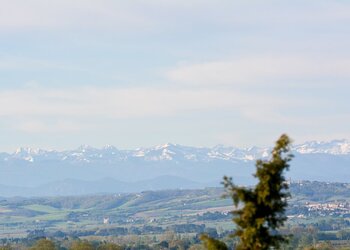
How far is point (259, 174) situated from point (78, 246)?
307ft

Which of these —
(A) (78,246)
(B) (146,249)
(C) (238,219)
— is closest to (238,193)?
(C) (238,219)

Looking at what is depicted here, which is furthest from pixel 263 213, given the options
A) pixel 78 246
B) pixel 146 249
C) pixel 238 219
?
pixel 146 249

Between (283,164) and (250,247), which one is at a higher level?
(283,164)

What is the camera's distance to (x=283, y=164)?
28.0 meters

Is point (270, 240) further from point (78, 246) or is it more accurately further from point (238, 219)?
point (78, 246)

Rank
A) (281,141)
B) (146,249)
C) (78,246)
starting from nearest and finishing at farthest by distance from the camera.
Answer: (281,141) → (78,246) → (146,249)

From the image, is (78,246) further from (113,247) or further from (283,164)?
(283,164)

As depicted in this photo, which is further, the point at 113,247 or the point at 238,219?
the point at 113,247

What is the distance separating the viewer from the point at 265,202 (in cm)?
2805

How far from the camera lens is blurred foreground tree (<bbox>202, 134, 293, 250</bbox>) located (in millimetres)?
27859

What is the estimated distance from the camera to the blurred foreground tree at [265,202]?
27.9 m

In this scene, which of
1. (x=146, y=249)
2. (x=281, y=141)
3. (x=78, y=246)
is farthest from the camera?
(x=146, y=249)

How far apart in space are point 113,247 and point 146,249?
167 ft

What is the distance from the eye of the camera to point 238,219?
28.4 meters
